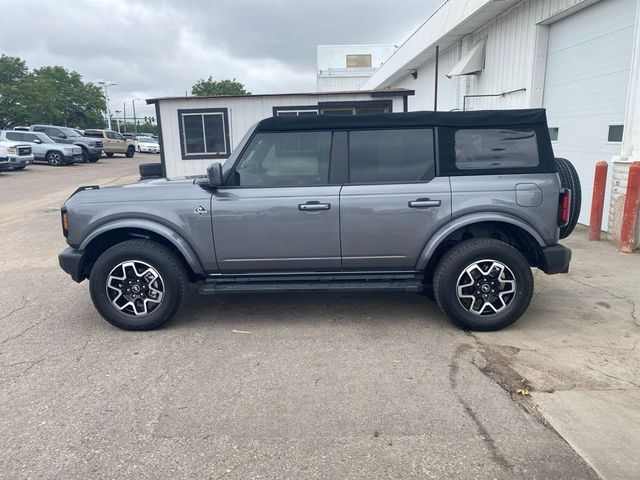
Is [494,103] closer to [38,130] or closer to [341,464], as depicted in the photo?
[341,464]

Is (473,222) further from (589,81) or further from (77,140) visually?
(77,140)

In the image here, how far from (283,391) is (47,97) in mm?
48562

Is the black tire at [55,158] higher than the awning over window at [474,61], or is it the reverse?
the awning over window at [474,61]

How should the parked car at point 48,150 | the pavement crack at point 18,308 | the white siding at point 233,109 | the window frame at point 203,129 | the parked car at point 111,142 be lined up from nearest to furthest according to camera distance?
1. the pavement crack at point 18,308
2. the white siding at point 233,109
3. the window frame at point 203,129
4. the parked car at point 48,150
5. the parked car at point 111,142

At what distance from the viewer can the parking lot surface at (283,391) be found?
265cm

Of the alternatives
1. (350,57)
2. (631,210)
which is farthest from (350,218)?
(350,57)

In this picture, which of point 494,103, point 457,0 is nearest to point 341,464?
point 494,103

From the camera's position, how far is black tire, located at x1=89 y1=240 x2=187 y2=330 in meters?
4.30

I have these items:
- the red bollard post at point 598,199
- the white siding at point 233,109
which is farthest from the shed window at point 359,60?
the red bollard post at point 598,199

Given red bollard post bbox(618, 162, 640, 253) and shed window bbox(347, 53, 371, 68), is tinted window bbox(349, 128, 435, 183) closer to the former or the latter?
red bollard post bbox(618, 162, 640, 253)

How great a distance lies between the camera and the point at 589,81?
818 centimetres

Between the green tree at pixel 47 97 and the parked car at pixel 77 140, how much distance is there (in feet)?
50.6

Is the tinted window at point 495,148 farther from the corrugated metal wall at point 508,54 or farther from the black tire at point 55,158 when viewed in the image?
the black tire at point 55,158

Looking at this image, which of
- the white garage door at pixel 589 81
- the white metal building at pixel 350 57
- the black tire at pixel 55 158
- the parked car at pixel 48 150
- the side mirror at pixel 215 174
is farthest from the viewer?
the white metal building at pixel 350 57
